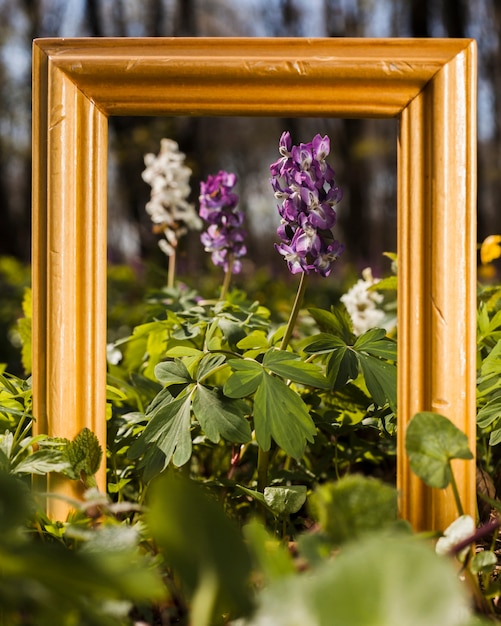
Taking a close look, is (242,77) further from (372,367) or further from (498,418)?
(498,418)

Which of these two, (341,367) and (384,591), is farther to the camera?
(341,367)

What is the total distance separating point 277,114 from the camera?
0.85 metres

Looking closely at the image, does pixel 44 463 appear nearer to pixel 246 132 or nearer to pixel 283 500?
pixel 283 500

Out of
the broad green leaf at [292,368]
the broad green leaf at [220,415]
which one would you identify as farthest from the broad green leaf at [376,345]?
the broad green leaf at [220,415]

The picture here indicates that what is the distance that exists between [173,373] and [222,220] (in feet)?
2.23

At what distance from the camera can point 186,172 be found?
6.66 feet

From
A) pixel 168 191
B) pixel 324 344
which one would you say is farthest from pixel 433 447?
pixel 168 191

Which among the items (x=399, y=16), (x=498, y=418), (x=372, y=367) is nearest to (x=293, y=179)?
(x=372, y=367)

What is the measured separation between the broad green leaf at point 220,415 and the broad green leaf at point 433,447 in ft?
0.88

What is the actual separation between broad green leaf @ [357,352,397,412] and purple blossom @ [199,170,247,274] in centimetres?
63

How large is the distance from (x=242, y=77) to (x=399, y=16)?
1255cm

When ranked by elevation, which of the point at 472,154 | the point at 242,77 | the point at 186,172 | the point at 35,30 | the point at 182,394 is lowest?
the point at 182,394

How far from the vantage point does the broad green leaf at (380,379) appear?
3.03ft

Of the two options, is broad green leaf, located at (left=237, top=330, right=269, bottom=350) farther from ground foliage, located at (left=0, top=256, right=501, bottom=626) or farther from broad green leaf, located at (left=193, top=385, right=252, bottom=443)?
broad green leaf, located at (left=193, top=385, right=252, bottom=443)
